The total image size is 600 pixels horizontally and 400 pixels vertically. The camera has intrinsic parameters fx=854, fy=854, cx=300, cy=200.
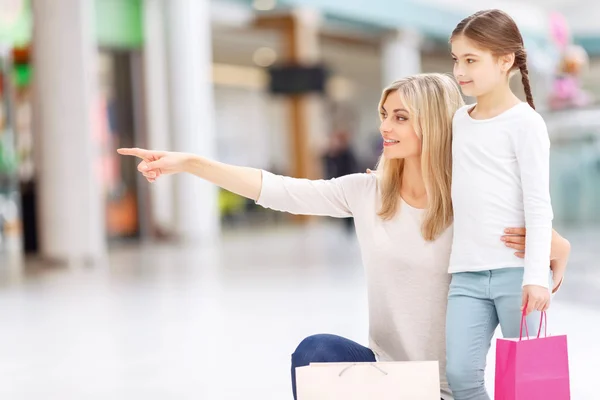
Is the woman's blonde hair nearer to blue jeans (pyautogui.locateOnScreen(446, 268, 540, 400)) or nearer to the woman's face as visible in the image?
the woman's face

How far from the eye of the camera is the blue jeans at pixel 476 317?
7.73 feet

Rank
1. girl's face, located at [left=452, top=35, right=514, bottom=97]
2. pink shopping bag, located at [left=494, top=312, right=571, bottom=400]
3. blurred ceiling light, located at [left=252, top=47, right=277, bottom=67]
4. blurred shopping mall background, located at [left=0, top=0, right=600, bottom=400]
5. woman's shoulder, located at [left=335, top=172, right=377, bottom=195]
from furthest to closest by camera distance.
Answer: blurred ceiling light, located at [left=252, top=47, right=277, bottom=67] < blurred shopping mall background, located at [left=0, top=0, right=600, bottom=400] < woman's shoulder, located at [left=335, top=172, right=377, bottom=195] < girl's face, located at [left=452, top=35, right=514, bottom=97] < pink shopping bag, located at [left=494, top=312, right=571, bottom=400]

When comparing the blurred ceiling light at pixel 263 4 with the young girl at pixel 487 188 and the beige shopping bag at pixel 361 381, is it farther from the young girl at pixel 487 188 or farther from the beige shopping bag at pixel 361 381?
the beige shopping bag at pixel 361 381

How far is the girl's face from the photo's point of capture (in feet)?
7.68

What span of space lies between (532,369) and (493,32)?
91 cm

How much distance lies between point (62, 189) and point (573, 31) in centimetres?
1672

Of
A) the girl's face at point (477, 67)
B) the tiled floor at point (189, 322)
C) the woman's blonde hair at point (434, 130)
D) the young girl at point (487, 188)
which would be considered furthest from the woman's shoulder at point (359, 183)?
the tiled floor at point (189, 322)

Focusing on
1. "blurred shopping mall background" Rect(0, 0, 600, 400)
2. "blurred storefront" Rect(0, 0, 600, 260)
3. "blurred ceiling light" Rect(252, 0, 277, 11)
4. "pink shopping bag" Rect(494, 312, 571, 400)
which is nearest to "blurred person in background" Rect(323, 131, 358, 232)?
"blurred shopping mall background" Rect(0, 0, 600, 400)

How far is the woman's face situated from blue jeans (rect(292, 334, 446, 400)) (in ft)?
1.93

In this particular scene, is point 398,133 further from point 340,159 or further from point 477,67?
point 340,159

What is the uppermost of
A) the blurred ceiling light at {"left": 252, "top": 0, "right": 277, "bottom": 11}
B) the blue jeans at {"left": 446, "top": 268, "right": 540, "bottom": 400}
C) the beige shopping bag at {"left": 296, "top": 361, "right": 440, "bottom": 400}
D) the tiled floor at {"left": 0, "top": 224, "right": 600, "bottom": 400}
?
the blurred ceiling light at {"left": 252, "top": 0, "right": 277, "bottom": 11}

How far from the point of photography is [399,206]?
2.55 meters

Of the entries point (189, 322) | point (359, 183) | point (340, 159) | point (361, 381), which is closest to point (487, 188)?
point (359, 183)

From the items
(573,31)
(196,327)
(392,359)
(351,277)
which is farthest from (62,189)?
(573,31)
